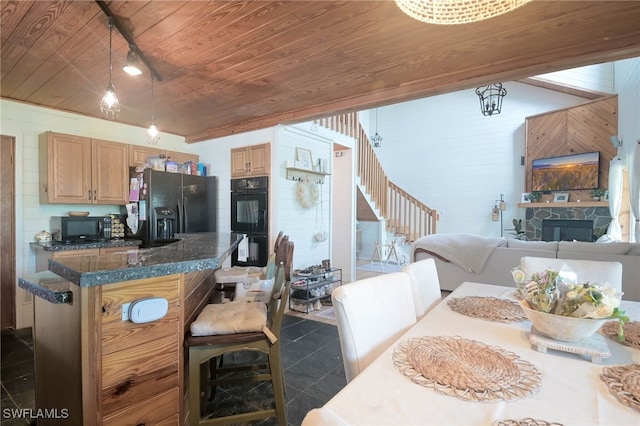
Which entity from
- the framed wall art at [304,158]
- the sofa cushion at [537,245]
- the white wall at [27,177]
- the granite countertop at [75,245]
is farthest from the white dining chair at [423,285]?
the white wall at [27,177]

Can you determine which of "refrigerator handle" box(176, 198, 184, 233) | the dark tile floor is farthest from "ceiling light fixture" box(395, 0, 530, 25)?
"refrigerator handle" box(176, 198, 184, 233)

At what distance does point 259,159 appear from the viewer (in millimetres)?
3916

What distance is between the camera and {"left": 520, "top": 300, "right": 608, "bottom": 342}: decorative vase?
3.32 ft

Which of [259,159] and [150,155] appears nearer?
[259,159]

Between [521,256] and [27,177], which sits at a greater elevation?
[27,177]

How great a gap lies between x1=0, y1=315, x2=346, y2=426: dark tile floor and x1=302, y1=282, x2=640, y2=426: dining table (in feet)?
4.01

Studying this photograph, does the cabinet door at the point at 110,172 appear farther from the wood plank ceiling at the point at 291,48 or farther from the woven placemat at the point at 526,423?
the woven placemat at the point at 526,423

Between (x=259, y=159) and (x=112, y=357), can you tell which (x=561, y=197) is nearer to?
(x=259, y=159)

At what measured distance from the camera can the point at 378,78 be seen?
2.70m

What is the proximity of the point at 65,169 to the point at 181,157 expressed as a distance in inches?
54.5

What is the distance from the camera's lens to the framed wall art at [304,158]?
407 cm

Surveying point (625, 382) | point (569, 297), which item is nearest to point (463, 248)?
point (569, 297)

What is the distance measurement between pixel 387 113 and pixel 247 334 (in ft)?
27.6

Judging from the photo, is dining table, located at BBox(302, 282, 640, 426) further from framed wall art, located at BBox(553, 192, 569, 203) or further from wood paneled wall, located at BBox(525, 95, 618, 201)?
wood paneled wall, located at BBox(525, 95, 618, 201)
